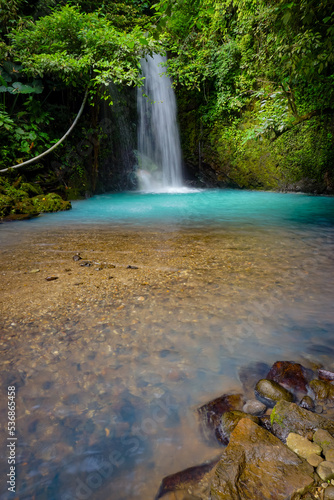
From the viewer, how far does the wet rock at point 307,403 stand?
144 centimetres

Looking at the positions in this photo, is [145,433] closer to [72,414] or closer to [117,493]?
[117,493]

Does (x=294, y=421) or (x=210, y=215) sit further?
(x=210, y=215)

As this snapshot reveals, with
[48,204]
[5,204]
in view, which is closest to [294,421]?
[5,204]

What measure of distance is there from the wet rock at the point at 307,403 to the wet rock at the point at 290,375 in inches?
2.9

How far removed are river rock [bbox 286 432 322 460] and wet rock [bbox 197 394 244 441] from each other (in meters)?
0.28

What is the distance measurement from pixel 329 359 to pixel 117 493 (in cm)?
144

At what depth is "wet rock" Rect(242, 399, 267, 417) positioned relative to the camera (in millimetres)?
1415

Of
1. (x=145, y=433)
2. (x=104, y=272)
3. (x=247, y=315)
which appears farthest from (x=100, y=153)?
(x=145, y=433)

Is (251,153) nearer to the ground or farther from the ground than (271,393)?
farther from the ground

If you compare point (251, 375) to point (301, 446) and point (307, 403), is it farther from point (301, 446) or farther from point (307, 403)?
point (301, 446)

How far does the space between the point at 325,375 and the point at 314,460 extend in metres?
0.60

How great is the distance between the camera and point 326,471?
1.06 m

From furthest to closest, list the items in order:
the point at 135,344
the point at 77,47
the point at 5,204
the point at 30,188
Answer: the point at 30,188 < the point at 77,47 < the point at 5,204 < the point at 135,344

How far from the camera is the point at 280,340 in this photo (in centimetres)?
197
